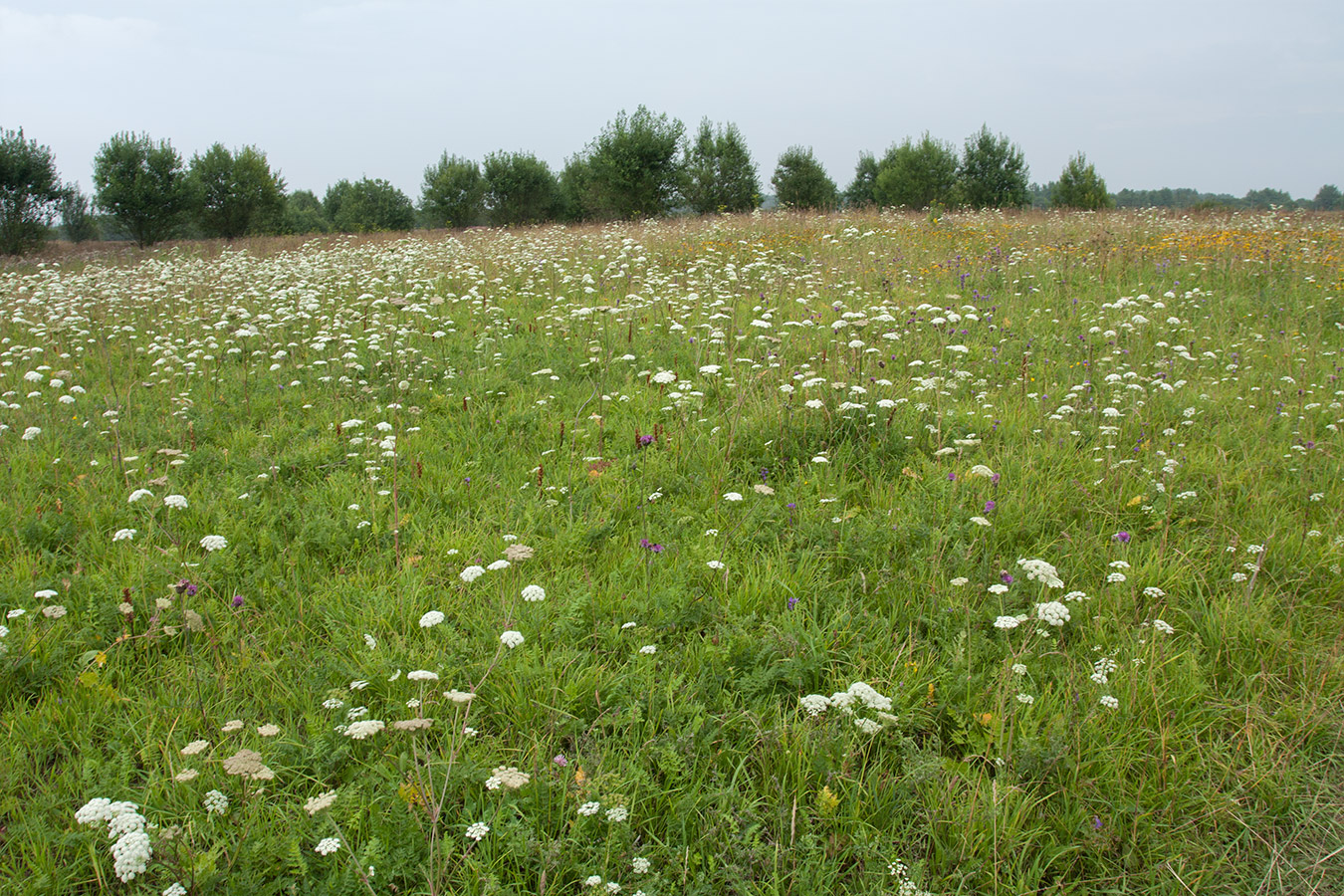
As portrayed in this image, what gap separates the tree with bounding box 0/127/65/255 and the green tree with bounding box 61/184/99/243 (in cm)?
75

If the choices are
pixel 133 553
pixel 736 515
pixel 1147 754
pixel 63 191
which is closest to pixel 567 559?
pixel 736 515

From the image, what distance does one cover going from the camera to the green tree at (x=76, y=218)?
3040 cm

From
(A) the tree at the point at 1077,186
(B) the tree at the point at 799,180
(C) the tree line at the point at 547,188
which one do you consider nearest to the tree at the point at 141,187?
(C) the tree line at the point at 547,188

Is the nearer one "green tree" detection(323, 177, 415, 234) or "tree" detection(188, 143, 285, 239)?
"tree" detection(188, 143, 285, 239)

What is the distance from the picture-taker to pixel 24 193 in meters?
28.1

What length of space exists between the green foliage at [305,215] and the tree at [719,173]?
66.3ft

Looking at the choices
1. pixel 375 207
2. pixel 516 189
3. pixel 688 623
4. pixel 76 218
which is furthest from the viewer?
pixel 375 207

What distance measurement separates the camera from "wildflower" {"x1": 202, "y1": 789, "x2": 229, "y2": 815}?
2.06 m

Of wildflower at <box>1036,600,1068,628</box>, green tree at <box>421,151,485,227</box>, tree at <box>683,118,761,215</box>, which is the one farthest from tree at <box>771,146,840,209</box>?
wildflower at <box>1036,600,1068,628</box>

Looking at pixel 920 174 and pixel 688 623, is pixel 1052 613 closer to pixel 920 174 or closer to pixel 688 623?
pixel 688 623

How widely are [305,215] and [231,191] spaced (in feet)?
112

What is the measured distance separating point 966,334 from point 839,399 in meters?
2.81

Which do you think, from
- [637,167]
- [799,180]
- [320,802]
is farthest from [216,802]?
[799,180]

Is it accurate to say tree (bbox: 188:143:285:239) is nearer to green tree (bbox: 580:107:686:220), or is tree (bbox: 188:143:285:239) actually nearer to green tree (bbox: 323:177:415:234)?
green tree (bbox: 580:107:686:220)
